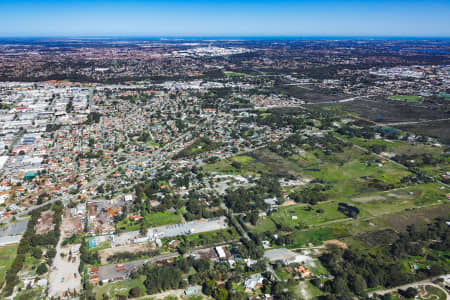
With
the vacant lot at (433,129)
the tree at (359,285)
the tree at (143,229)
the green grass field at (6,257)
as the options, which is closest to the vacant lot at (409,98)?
the vacant lot at (433,129)

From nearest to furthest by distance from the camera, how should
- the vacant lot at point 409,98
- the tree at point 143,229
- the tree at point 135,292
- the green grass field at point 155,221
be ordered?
1. the tree at point 135,292
2. the tree at point 143,229
3. the green grass field at point 155,221
4. the vacant lot at point 409,98

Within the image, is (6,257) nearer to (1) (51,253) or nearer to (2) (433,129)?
(1) (51,253)

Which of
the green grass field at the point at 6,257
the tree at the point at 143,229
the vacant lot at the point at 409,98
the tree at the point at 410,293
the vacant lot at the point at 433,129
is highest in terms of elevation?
the vacant lot at the point at 409,98

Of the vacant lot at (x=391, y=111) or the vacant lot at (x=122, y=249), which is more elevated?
the vacant lot at (x=391, y=111)

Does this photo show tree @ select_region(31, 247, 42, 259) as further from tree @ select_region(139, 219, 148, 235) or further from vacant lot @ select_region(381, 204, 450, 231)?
vacant lot @ select_region(381, 204, 450, 231)

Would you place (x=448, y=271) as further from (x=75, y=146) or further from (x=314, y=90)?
(x=314, y=90)

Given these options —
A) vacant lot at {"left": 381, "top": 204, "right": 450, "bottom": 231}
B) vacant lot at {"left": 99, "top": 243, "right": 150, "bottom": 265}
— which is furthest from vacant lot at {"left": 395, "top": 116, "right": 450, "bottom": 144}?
vacant lot at {"left": 99, "top": 243, "right": 150, "bottom": 265}

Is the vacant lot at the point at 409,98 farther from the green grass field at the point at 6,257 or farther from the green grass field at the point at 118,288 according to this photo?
the green grass field at the point at 6,257

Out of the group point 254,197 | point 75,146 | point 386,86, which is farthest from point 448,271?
point 386,86

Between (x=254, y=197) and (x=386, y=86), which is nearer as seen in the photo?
(x=254, y=197)
